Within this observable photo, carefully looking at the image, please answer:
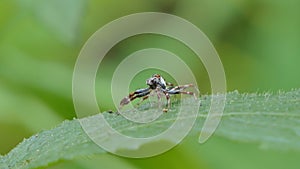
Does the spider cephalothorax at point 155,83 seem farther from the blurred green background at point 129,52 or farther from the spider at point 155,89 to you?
the blurred green background at point 129,52

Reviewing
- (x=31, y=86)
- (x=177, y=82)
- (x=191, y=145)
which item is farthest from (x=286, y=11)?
(x=31, y=86)

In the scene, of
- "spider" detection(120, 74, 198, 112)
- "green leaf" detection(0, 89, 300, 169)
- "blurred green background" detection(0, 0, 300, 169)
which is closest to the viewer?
"green leaf" detection(0, 89, 300, 169)

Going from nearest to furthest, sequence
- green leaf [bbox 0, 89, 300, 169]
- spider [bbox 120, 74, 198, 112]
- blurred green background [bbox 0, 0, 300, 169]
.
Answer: green leaf [bbox 0, 89, 300, 169]
spider [bbox 120, 74, 198, 112]
blurred green background [bbox 0, 0, 300, 169]

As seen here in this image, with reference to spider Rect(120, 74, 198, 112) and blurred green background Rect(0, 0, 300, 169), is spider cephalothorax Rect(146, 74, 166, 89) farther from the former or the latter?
blurred green background Rect(0, 0, 300, 169)

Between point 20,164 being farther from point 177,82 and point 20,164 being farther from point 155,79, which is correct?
point 177,82

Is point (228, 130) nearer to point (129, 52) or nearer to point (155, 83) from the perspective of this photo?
point (155, 83)

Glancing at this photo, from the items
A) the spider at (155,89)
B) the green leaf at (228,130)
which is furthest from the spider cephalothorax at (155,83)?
the green leaf at (228,130)

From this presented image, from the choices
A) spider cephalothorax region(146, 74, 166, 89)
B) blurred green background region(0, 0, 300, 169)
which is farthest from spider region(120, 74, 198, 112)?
blurred green background region(0, 0, 300, 169)
